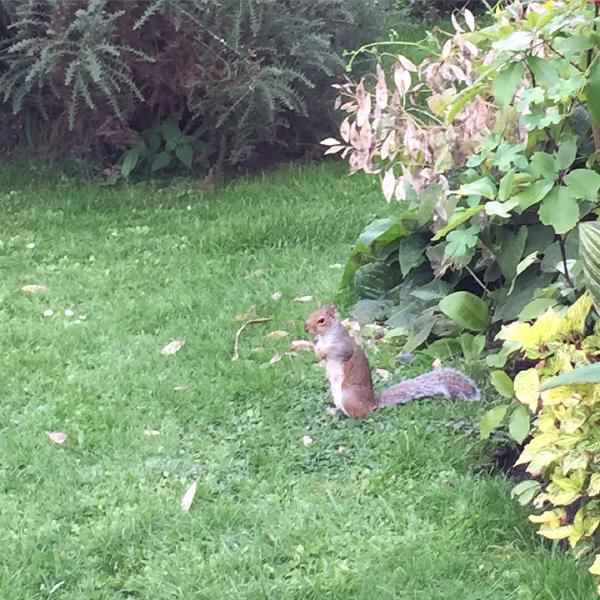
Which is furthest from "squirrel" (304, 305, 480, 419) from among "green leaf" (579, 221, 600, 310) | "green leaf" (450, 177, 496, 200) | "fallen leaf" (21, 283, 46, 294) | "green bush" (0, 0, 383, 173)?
"green bush" (0, 0, 383, 173)

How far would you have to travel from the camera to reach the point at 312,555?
9.25ft

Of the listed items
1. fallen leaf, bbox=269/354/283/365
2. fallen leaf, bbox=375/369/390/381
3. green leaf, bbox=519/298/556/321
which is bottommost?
fallen leaf, bbox=375/369/390/381

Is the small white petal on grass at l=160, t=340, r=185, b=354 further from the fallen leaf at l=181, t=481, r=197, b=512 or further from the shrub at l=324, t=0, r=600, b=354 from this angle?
the fallen leaf at l=181, t=481, r=197, b=512

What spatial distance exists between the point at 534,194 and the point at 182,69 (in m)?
4.07

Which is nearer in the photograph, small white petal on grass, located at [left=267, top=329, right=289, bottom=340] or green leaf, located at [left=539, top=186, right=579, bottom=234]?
green leaf, located at [left=539, top=186, right=579, bottom=234]

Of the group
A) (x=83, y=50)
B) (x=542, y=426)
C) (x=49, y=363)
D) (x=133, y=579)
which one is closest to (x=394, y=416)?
(x=542, y=426)

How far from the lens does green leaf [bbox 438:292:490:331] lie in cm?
381

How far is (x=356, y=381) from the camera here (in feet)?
11.5

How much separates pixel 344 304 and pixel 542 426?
195cm

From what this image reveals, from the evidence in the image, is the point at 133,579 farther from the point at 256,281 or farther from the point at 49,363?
the point at 256,281

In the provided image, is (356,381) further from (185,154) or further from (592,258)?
(185,154)

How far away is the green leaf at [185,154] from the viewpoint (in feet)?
22.9

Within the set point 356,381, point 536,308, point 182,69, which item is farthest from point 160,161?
point 536,308

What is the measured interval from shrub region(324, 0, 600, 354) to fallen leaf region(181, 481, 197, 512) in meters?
1.02
